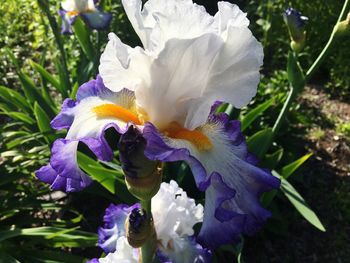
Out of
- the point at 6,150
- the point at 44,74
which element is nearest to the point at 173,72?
the point at 6,150

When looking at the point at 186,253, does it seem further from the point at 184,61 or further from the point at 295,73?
the point at 295,73

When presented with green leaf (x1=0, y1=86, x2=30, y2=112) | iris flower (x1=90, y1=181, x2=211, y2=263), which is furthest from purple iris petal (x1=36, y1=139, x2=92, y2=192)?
green leaf (x1=0, y1=86, x2=30, y2=112)

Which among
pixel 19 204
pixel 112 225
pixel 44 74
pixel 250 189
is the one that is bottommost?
pixel 19 204

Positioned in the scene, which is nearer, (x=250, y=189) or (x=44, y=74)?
(x=250, y=189)

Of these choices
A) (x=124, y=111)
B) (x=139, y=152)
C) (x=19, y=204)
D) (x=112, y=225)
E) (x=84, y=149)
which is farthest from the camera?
(x=84, y=149)

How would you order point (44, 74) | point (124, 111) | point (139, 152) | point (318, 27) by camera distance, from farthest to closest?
point (318, 27) < point (44, 74) < point (124, 111) < point (139, 152)

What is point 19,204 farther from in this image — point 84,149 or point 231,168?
point 231,168

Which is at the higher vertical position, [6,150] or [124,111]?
[124,111]
